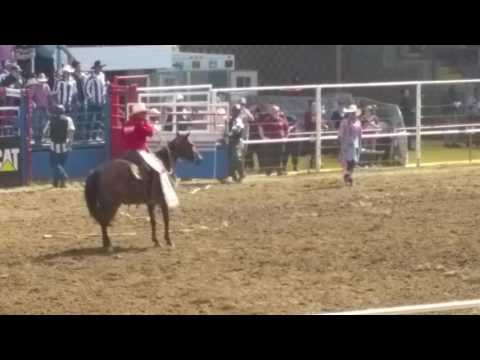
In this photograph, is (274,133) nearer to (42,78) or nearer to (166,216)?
(42,78)

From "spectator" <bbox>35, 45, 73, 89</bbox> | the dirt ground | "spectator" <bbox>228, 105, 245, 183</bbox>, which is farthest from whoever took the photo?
"spectator" <bbox>35, 45, 73, 89</bbox>

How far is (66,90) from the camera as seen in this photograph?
21.1 meters

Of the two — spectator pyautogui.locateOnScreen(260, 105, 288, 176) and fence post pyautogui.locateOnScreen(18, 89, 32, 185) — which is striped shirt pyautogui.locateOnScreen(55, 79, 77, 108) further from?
spectator pyautogui.locateOnScreen(260, 105, 288, 176)

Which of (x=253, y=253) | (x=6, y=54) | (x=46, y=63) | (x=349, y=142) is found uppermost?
(x=6, y=54)

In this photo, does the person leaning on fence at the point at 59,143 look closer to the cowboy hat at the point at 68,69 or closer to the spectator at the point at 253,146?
the cowboy hat at the point at 68,69

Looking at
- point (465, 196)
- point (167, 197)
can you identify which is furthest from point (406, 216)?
point (167, 197)

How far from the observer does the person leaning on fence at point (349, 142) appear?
19.0 meters

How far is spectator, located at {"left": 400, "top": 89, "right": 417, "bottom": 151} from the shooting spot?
80.3 ft

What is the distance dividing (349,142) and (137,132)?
6.87 meters

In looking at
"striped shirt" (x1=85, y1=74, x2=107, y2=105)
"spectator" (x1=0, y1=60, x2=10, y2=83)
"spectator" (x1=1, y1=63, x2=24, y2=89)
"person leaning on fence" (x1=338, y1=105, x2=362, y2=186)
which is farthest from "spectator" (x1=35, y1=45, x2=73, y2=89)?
"person leaning on fence" (x1=338, y1=105, x2=362, y2=186)

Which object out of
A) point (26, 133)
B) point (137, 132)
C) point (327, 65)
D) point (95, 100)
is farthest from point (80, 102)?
point (327, 65)

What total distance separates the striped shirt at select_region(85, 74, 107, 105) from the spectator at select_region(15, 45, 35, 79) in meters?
1.73

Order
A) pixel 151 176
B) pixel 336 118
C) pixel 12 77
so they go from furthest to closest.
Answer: pixel 336 118 < pixel 12 77 < pixel 151 176
